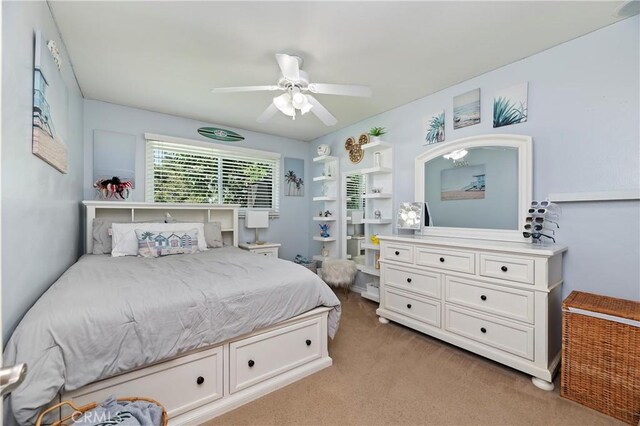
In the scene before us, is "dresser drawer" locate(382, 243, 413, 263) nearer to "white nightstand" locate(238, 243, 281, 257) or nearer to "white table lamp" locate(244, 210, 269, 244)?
"white nightstand" locate(238, 243, 281, 257)

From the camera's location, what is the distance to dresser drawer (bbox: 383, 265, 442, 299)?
2.58 m

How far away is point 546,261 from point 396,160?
6.48 feet

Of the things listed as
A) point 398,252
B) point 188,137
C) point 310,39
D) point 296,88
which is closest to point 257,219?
point 188,137

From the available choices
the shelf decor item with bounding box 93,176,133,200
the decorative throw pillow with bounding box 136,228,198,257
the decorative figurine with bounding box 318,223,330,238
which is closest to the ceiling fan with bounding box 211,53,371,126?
the decorative throw pillow with bounding box 136,228,198,257

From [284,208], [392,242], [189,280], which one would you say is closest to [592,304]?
[392,242]

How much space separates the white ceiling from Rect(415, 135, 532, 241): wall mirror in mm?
703

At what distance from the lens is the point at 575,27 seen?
81.0 inches

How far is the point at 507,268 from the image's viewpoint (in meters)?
2.14

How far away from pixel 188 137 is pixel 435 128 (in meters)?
3.18

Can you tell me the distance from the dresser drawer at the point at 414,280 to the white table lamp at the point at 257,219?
1.99 meters

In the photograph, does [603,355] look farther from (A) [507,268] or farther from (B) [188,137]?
(B) [188,137]

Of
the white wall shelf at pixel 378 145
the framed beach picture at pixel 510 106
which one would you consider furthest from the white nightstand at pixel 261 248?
the framed beach picture at pixel 510 106

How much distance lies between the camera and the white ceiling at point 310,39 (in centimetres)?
189

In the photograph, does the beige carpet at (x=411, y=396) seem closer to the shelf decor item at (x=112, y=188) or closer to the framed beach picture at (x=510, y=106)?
the framed beach picture at (x=510, y=106)
